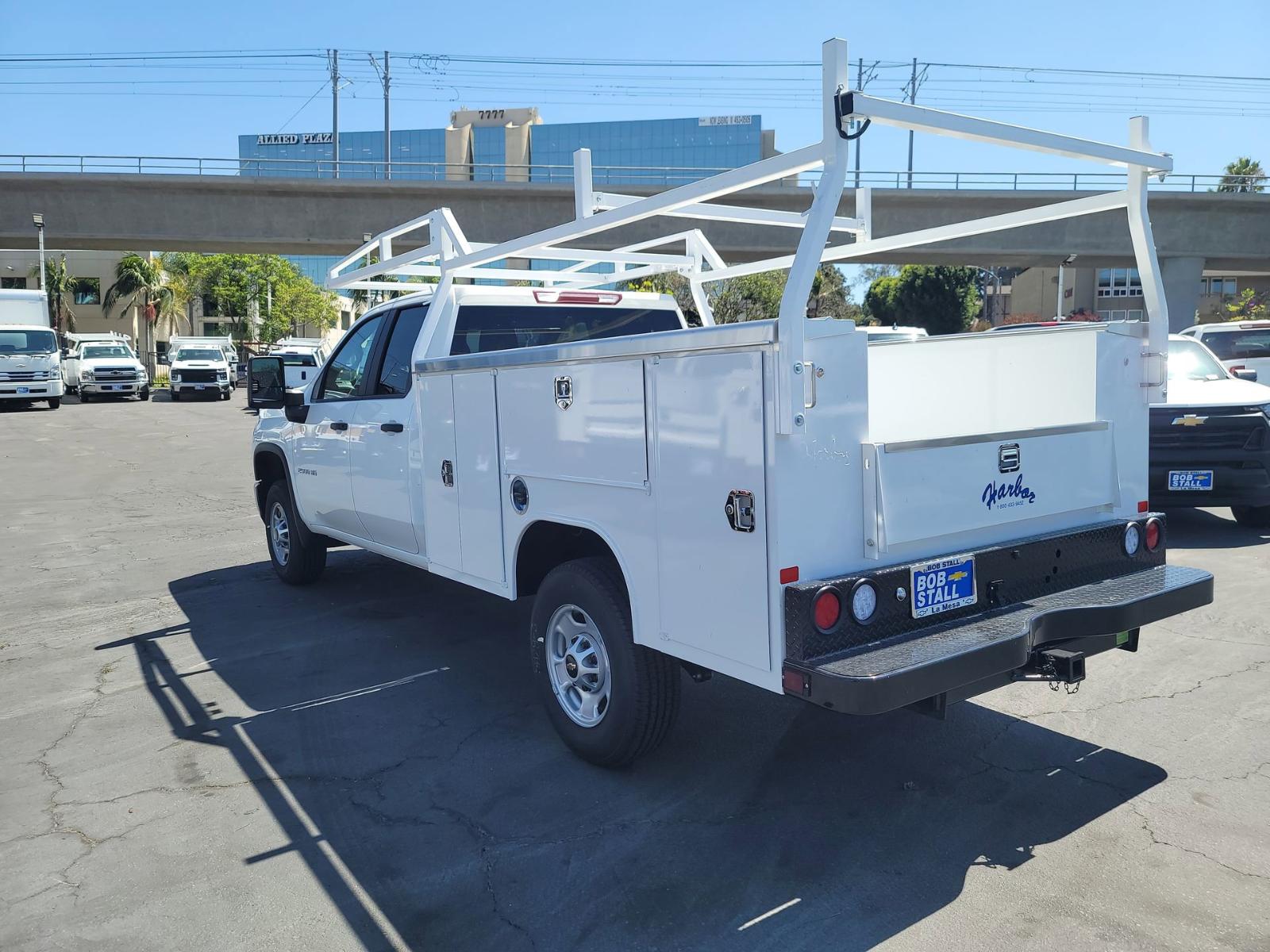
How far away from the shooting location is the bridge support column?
35.1m

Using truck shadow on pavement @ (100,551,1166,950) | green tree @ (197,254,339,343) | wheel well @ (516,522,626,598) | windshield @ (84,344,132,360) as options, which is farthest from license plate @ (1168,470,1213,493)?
green tree @ (197,254,339,343)

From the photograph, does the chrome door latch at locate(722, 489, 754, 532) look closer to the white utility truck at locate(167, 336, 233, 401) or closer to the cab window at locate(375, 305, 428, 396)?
the cab window at locate(375, 305, 428, 396)

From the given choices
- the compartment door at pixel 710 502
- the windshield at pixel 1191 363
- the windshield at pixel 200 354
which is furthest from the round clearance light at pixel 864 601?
the windshield at pixel 200 354

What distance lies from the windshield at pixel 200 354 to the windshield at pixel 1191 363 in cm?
3245

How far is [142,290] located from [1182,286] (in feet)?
179

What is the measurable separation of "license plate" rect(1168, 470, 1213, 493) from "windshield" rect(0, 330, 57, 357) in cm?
2870

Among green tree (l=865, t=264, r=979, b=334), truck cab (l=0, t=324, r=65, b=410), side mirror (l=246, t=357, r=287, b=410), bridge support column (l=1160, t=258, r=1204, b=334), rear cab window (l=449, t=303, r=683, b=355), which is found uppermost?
green tree (l=865, t=264, r=979, b=334)

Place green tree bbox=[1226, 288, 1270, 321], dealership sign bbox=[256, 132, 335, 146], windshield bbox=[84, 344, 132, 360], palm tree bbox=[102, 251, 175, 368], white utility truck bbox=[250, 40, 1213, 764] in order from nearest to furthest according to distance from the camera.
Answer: white utility truck bbox=[250, 40, 1213, 764] < windshield bbox=[84, 344, 132, 360] < green tree bbox=[1226, 288, 1270, 321] < palm tree bbox=[102, 251, 175, 368] < dealership sign bbox=[256, 132, 335, 146]

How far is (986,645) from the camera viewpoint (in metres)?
3.47

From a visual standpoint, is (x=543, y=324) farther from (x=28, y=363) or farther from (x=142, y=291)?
(x=142, y=291)

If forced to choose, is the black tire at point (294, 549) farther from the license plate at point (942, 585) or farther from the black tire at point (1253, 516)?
the black tire at point (1253, 516)

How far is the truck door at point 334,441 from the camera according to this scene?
656 cm

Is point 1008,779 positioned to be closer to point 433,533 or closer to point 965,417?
point 965,417

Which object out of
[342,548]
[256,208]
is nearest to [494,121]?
[256,208]
